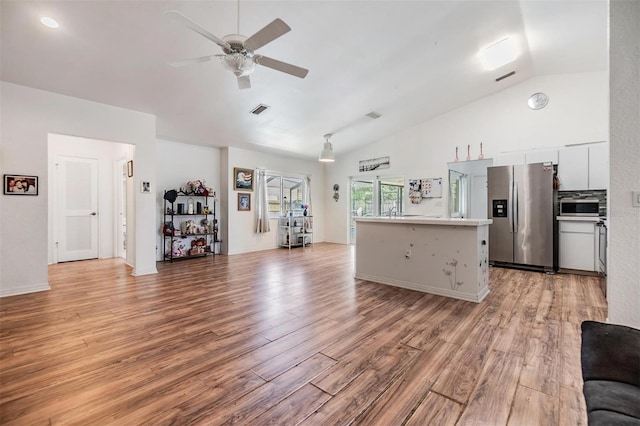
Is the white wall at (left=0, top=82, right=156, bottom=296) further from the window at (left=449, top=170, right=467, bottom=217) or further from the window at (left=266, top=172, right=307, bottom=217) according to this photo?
the window at (left=449, top=170, right=467, bottom=217)

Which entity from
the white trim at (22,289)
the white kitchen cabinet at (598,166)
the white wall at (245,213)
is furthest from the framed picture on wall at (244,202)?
the white kitchen cabinet at (598,166)

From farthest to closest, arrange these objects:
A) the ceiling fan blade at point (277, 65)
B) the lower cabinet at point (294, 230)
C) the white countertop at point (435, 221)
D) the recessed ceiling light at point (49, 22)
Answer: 1. the lower cabinet at point (294, 230)
2. the white countertop at point (435, 221)
3. the recessed ceiling light at point (49, 22)
4. the ceiling fan blade at point (277, 65)

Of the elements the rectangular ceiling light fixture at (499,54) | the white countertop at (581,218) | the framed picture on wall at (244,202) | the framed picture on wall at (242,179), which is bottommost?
the white countertop at (581,218)

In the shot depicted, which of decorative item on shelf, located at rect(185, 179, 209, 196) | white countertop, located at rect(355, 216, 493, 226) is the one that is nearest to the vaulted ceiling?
decorative item on shelf, located at rect(185, 179, 209, 196)

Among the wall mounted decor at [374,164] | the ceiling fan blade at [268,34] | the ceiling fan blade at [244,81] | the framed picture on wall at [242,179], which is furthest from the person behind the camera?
the wall mounted decor at [374,164]

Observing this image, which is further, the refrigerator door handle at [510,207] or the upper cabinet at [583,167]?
the refrigerator door handle at [510,207]

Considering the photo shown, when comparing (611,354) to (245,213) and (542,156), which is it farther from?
(245,213)

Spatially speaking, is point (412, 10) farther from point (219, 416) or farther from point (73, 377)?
point (73, 377)

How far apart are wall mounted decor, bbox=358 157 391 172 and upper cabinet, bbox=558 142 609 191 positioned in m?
3.65

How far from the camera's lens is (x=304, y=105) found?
500 centimetres

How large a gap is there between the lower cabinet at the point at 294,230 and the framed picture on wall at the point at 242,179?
4.68ft

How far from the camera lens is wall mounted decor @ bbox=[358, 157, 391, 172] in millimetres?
7652

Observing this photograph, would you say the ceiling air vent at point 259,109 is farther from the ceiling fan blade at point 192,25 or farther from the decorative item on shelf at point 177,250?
the decorative item on shelf at point 177,250

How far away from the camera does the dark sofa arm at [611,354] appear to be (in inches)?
43.6
